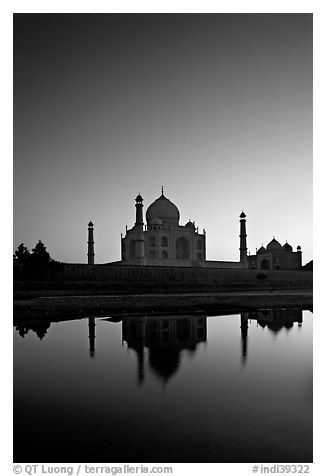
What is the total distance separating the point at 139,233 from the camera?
3441 centimetres

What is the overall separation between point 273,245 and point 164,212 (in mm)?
13922

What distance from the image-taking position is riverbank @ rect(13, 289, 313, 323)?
14.3 meters

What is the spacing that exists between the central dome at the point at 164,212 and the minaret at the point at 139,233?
4.22 m

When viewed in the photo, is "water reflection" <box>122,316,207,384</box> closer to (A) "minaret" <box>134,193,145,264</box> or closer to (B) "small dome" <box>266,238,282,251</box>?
(A) "minaret" <box>134,193,145,264</box>

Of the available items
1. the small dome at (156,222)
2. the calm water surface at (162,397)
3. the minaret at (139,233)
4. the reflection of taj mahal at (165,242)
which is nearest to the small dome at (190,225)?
the reflection of taj mahal at (165,242)

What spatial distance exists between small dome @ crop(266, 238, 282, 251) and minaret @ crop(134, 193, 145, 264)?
57.4 ft

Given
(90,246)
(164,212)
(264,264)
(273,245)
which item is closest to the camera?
(90,246)

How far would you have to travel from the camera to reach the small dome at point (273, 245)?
45197mm

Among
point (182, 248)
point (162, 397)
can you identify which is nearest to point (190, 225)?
point (182, 248)

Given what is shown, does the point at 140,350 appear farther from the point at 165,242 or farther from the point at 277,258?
the point at 277,258

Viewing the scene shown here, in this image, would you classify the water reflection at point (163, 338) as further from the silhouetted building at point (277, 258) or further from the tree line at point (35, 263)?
the silhouetted building at point (277, 258)

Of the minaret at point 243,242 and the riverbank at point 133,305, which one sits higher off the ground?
the minaret at point 243,242

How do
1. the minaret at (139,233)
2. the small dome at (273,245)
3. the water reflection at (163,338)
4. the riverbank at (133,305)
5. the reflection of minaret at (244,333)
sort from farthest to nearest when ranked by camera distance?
the small dome at (273,245) < the minaret at (139,233) < the riverbank at (133,305) < the reflection of minaret at (244,333) < the water reflection at (163,338)
